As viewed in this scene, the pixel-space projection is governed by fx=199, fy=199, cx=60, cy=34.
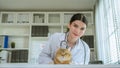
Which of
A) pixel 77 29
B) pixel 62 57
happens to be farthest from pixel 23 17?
pixel 62 57

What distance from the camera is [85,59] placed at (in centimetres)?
60

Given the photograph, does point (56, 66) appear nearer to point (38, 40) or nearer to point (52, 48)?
point (52, 48)

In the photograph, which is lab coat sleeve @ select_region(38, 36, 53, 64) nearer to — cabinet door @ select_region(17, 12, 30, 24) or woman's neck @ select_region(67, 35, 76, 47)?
woman's neck @ select_region(67, 35, 76, 47)

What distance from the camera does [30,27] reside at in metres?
2.58

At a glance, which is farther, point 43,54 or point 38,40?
point 38,40

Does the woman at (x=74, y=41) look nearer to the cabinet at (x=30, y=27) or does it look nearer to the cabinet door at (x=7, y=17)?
the cabinet at (x=30, y=27)

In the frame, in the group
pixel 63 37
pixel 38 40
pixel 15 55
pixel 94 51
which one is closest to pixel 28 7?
pixel 38 40

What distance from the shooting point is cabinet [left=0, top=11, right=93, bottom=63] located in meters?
2.50

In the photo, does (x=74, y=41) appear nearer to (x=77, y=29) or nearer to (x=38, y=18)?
(x=77, y=29)

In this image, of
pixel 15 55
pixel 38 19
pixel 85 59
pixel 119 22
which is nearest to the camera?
pixel 85 59

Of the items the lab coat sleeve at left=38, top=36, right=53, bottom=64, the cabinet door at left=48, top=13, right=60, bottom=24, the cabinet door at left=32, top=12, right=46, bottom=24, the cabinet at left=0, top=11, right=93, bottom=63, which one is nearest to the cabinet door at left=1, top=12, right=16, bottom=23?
the cabinet at left=0, top=11, right=93, bottom=63

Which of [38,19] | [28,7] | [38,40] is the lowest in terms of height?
[38,40]

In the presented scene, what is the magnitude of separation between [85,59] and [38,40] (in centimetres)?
198

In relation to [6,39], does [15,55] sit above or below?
below
